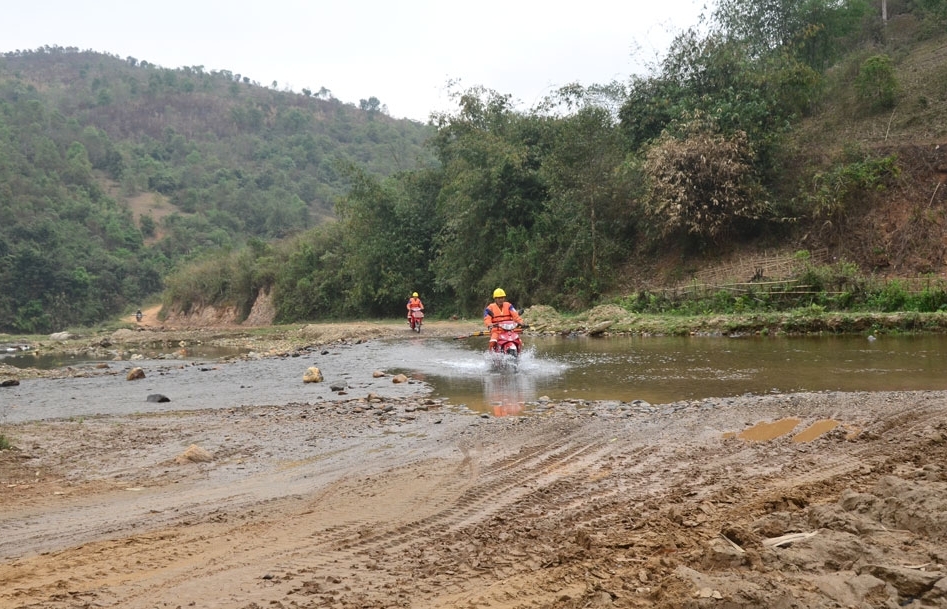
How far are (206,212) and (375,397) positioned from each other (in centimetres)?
8024

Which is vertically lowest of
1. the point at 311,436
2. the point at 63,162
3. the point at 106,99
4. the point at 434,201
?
→ the point at 311,436

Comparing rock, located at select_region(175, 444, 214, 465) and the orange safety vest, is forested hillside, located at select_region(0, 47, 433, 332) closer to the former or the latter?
the orange safety vest

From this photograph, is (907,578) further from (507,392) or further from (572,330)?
(572,330)

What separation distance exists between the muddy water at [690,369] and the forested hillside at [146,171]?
93.5ft

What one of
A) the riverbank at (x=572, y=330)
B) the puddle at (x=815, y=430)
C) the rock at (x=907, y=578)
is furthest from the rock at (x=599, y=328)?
the rock at (x=907, y=578)

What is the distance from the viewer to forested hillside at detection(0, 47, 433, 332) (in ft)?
201

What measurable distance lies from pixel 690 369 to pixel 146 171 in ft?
309

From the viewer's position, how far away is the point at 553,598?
3.69m

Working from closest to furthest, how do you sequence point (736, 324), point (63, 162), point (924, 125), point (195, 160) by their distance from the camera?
point (736, 324) < point (924, 125) < point (63, 162) < point (195, 160)

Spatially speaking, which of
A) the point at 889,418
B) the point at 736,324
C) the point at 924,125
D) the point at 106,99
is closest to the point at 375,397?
the point at 889,418

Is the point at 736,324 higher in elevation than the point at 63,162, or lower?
lower

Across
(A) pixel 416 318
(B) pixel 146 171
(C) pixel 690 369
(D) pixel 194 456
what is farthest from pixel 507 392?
(B) pixel 146 171

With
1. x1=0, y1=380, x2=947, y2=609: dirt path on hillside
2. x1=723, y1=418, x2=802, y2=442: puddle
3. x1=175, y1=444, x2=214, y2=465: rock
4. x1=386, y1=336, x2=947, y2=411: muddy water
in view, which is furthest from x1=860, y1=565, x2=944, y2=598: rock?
x1=386, y1=336, x2=947, y2=411: muddy water

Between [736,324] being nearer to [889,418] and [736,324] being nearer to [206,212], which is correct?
[889,418]
